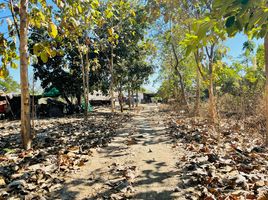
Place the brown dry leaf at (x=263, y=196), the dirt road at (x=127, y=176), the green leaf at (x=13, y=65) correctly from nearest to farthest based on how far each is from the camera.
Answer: the brown dry leaf at (x=263, y=196)
the dirt road at (x=127, y=176)
the green leaf at (x=13, y=65)

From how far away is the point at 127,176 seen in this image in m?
5.19

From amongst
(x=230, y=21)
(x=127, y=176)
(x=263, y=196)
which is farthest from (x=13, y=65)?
(x=263, y=196)

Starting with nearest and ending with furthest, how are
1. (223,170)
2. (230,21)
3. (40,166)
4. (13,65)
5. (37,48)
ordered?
(230,21) < (37,48) < (223,170) < (13,65) < (40,166)

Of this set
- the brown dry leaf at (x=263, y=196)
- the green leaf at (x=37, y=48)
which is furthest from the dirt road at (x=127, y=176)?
the green leaf at (x=37, y=48)

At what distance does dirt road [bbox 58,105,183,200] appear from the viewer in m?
4.42

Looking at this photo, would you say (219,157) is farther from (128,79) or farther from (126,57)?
(128,79)

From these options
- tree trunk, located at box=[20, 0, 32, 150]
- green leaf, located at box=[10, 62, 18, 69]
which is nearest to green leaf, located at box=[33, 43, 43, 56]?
green leaf, located at box=[10, 62, 18, 69]

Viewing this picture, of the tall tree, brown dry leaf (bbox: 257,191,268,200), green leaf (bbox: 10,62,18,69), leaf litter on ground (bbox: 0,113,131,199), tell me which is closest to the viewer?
the tall tree

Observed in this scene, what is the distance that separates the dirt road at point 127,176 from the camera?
14.5 feet

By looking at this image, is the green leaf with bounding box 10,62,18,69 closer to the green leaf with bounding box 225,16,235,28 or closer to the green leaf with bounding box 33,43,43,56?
the green leaf with bounding box 33,43,43,56

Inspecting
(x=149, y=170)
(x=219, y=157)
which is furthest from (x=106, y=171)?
(x=219, y=157)

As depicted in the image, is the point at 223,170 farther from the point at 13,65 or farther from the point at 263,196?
the point at 13,65

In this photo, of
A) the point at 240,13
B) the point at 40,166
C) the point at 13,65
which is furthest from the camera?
the point at 40,166

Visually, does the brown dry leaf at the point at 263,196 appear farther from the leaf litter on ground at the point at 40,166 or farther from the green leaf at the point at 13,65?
the green leaf at the point at 13,65
